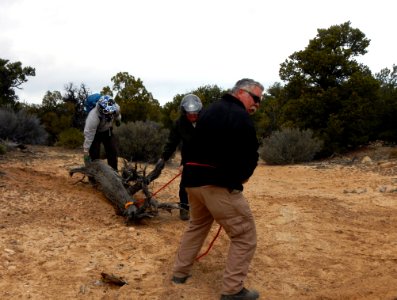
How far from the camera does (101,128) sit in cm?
688

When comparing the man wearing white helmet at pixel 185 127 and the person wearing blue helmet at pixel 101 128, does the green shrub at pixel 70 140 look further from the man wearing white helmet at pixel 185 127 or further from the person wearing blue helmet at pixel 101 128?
the man wearing white helmet at pixel 185 127

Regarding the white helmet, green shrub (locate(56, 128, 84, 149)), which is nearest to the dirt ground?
the white helmet

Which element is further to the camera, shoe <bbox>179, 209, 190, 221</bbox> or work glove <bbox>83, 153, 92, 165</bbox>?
work glove <bbox>83, 153, 92, 165</bbox>

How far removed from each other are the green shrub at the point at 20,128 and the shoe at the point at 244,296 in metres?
10.5

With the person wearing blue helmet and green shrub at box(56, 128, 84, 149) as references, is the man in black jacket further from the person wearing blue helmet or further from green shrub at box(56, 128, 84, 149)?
green shrub at box(56, 128, 84, 149)

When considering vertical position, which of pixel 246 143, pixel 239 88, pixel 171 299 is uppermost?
pixel 239 88

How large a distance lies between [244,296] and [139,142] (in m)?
8.66

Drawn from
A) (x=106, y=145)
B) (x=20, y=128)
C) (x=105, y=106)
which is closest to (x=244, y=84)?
(x=105, y=106)

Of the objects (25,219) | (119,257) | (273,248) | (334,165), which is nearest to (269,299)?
(273,248)

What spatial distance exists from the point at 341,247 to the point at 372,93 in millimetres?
11151

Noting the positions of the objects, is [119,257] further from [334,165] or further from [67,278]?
[334,165]

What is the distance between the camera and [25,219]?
507 centimetres

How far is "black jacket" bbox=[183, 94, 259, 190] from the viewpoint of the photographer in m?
3.24

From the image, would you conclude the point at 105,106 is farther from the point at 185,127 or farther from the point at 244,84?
the point at 244,84
